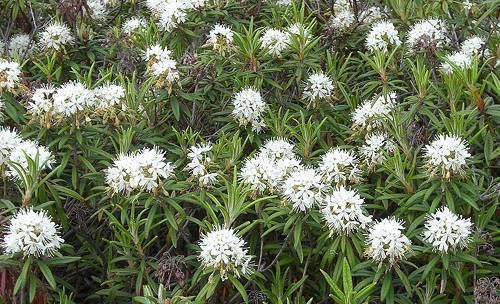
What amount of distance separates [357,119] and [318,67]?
0.53 metres

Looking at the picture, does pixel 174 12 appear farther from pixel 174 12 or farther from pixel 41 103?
pixel 41 103

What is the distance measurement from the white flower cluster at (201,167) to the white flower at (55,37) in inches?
60.2

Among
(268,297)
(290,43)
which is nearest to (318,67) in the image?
(290,43)

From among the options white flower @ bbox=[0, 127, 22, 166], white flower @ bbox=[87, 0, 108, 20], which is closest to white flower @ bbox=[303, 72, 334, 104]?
white flower @ bbox=[0, 127, 22, 166]

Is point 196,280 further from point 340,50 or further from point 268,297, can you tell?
point 340,50

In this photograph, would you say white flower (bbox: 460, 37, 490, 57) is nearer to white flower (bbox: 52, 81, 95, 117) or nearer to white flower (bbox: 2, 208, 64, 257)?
white flower (bbox: 52, 81, 95, 117)

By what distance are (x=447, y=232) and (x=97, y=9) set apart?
3.05 m

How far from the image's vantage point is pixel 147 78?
411cm

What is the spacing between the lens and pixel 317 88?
403 centimetres

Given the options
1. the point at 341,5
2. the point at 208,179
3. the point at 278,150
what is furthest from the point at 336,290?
the point at 341,5

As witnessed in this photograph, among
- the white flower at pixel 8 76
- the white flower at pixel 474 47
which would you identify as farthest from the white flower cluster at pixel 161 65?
the white flower at pixel 474 47

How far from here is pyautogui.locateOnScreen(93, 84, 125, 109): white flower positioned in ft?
11.9

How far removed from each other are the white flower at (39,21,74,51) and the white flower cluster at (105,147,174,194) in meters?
1.52

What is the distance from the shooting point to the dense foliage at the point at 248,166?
3.03 meters
